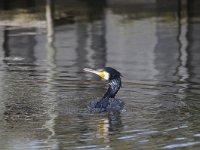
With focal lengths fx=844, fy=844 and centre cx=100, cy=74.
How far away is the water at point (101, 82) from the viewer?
1037 centimetres

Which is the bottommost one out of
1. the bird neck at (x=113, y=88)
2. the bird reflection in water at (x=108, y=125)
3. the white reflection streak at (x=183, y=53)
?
the white reflection streak at (x=183, y=53)

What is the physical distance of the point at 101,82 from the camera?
1532cm

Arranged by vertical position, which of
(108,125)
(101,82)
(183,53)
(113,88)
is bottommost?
(183,53)

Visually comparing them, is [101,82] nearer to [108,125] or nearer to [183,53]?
[108,125]

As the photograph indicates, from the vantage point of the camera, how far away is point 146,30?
25.4 meters

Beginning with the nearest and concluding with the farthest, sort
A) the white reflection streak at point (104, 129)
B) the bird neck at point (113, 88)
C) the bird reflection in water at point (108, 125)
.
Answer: the white reflection streak at point (104, 129), the bird reflection in water at point (108, 125), the bird neck at point (113, 88)

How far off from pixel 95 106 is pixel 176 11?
18970mm

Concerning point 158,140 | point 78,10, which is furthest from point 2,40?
point 158,140

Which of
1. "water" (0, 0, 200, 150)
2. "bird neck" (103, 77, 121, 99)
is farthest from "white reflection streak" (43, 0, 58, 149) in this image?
"bird neck" (103, 77, 121, 99)

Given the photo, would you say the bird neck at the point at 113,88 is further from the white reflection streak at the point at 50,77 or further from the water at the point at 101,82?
the white reflection streak at the point at 50,77

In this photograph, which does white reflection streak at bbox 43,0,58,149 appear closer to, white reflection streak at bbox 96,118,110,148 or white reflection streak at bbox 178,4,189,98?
white reflection streak at bbox 96,118,110,148

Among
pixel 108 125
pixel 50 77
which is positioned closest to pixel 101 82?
pixel 50 77

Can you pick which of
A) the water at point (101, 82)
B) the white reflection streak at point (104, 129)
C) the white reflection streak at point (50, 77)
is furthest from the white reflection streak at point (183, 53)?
the white reflection streak at point (104, 129)

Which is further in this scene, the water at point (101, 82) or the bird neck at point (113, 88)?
the bird neck at point (113, 88)
